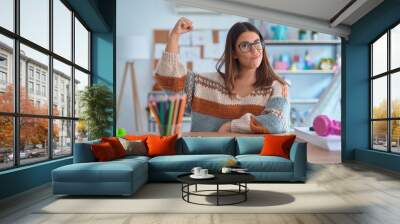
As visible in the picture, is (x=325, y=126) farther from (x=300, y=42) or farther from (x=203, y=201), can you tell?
(x=203, y=201)

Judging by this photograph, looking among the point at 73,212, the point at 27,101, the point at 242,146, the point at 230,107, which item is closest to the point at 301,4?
the point at 230,107

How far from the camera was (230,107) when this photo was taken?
7207 mm

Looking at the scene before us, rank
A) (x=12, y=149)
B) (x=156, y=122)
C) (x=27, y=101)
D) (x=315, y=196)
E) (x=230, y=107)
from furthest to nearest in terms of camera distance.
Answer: (x=156, y=122)
(x=230, y=107)
(x=27, y=101)
(x=12, y=149)
(x=315, y=196)

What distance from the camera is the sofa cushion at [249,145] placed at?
20.4ft

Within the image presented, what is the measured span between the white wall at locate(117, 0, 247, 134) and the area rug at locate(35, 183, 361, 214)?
17.0 feet

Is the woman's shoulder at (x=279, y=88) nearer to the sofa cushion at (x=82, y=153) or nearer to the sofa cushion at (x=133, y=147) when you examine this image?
the sofa cushion at (x=133, y=147)

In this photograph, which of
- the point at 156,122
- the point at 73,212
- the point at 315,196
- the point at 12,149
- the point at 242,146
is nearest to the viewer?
the point at 73,212

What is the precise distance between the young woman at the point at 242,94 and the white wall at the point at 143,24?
2.84 meters

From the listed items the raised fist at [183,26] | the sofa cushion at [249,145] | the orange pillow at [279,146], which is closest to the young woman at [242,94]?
the raised fist at [183,26]

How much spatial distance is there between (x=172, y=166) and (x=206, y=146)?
35.0 inches

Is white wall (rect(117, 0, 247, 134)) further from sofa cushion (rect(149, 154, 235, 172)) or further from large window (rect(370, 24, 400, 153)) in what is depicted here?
sofa cushion (rect(149, 154, 235, 172))

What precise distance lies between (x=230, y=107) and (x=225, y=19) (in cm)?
359

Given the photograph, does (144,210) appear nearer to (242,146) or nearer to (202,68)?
(242,146)

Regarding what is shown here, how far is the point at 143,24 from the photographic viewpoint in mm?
10195
